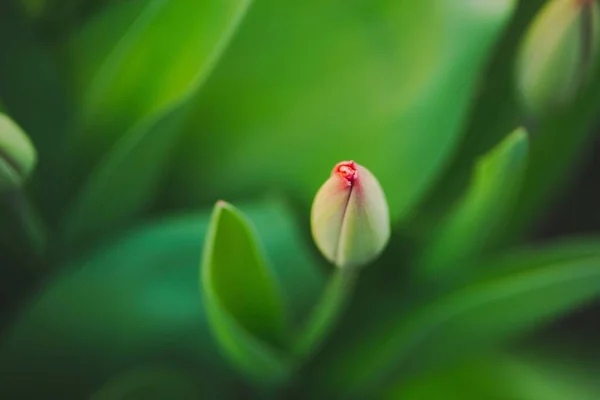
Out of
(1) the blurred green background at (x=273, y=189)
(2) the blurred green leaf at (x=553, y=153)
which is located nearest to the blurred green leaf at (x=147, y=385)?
(1) the blurred green background at (x=273, y=189)

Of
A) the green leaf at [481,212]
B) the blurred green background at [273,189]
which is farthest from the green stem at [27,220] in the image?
the green leaf at [481,212]

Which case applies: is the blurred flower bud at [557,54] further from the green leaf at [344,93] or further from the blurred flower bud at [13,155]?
the blurred flower bud at [13,155]

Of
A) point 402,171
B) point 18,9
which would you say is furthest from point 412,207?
point 18,9

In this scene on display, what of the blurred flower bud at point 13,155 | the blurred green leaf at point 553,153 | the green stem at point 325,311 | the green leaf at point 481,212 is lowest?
the green stem at point 325,311

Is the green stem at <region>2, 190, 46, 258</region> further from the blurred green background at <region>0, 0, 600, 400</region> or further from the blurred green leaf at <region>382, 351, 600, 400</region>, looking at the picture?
the blurred green leaf at <region>382, 351, 600, 400</region>

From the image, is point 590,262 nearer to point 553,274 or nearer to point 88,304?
point 553,274

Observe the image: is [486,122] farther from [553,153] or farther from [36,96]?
[36,96]

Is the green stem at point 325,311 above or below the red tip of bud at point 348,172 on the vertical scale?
above
